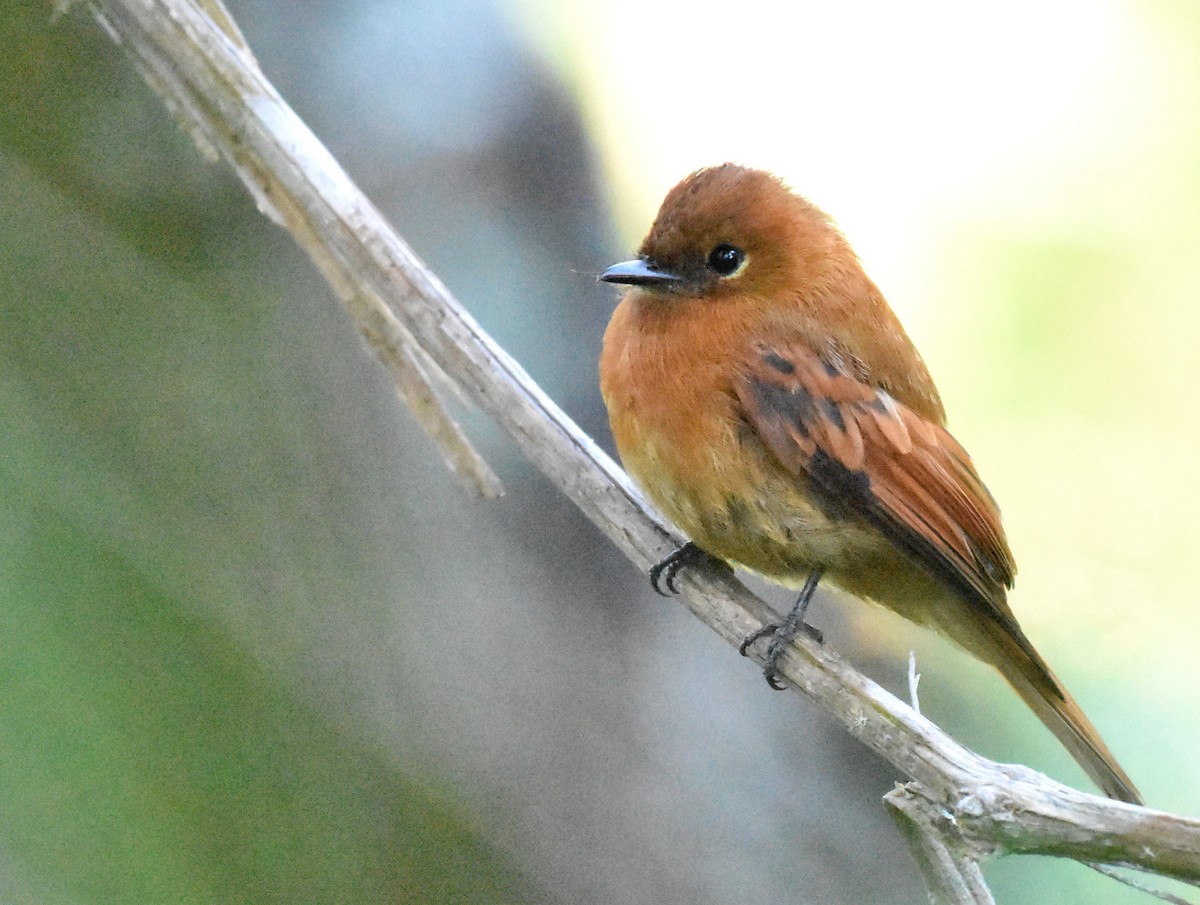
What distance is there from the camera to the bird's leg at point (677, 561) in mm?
1458

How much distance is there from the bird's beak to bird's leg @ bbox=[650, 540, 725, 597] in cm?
37

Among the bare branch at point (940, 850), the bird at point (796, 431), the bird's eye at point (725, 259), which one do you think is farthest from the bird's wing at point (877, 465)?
the bare branch at point (940, 850)

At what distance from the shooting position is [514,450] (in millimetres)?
1713

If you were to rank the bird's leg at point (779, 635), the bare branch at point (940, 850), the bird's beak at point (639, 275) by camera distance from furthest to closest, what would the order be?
1. the bird's beak at point (639, 275)
2. the bird's leg at point (779, 635)
3. the bare branch at point (940, 850)

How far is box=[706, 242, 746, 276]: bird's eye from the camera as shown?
1.46 m

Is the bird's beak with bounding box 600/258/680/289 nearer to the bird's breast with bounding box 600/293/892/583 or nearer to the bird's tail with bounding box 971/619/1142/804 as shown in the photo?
the bird's breast with bounding box 600/293/892/583

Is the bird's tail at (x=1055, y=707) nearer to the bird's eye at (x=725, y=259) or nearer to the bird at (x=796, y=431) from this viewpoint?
the bird at (x=796, y=431)

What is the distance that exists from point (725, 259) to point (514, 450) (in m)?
0.48

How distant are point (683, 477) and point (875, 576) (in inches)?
12.5

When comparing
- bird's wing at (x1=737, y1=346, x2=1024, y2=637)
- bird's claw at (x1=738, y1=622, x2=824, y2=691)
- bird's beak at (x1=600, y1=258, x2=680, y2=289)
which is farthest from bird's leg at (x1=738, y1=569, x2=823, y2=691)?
bird's beak at (x1=600, y1=258, x2=680, y2=289)

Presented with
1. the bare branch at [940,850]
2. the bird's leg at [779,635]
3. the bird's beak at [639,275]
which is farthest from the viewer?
the bird's beak at [639,275]

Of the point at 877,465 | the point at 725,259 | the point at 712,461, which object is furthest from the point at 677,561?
the point at 725,259

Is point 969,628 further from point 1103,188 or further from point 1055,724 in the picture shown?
point 1103,188

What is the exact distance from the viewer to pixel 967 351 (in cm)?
177
